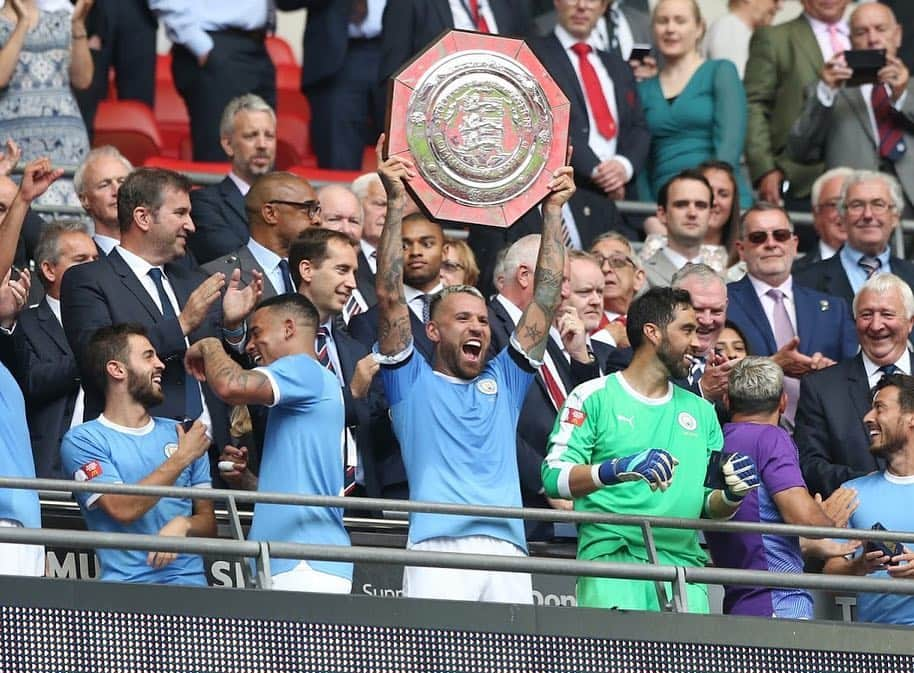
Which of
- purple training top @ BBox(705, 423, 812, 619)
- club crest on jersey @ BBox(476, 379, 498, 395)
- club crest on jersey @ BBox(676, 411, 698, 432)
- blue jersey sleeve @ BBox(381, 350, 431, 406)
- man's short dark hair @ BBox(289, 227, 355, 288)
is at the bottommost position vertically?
purple training top @ BBox(705, 423, 812, 619)

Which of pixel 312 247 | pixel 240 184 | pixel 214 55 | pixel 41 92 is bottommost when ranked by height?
pixel 312 247

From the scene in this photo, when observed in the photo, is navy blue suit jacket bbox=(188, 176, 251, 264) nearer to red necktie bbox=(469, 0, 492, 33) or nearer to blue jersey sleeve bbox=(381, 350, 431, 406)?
blue jersey sleeve bbox=(381, 350, 431, 406)

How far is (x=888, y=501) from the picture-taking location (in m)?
10.3

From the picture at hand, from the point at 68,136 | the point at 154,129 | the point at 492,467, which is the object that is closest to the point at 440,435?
the point at 492,467

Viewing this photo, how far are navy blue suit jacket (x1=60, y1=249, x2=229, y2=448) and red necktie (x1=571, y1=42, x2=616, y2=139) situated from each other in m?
4.05

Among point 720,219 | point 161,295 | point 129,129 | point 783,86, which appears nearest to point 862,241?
point 720,219

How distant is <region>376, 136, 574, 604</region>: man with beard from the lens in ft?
31.6

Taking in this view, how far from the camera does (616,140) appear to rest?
14227 millimetres

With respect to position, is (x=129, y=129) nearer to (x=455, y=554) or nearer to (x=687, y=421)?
(x=687, y=421)

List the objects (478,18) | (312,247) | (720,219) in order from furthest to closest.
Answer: (478,18), (720,219), (312,247)

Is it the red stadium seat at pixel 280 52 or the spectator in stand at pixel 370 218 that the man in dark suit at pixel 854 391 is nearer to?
the spectator in stand at pixel 370 218

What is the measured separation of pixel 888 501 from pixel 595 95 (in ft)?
14.7

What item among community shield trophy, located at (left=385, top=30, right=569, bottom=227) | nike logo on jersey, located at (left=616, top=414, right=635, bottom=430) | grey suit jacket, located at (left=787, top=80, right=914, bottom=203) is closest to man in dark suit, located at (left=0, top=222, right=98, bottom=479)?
community shield trophy, located at (left=385, top=30, right=569, bottom=227)

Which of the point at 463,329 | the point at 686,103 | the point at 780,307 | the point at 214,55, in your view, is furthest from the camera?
the point at 686,103
